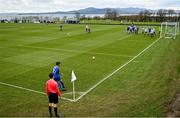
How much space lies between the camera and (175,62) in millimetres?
18500

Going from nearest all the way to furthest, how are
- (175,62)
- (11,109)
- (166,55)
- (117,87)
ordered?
1. (11,109)
2. (117,87)
3. (175,62)
4. (166,55)

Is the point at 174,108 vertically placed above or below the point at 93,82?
above

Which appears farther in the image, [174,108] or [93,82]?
[93,82]

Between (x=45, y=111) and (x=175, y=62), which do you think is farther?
(x=175, y=62)

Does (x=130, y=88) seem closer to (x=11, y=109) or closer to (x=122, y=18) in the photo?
(x=11, y=109)

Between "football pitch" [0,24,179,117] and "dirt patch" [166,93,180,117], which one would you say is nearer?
"dirt patch" [166,93,180,117]

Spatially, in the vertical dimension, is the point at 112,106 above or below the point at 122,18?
below

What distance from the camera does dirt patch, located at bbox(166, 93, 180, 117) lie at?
884 centimetres

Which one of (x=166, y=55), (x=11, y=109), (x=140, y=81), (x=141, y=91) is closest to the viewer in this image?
(x=11, y=109)

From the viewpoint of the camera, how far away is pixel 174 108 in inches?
365

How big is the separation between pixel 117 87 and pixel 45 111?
462cm

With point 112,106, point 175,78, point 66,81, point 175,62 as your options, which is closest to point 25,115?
point 112,106

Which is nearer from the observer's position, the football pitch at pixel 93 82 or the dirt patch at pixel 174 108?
the dirt patch at pixel 174 108

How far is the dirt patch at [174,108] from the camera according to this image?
29.0 ft
